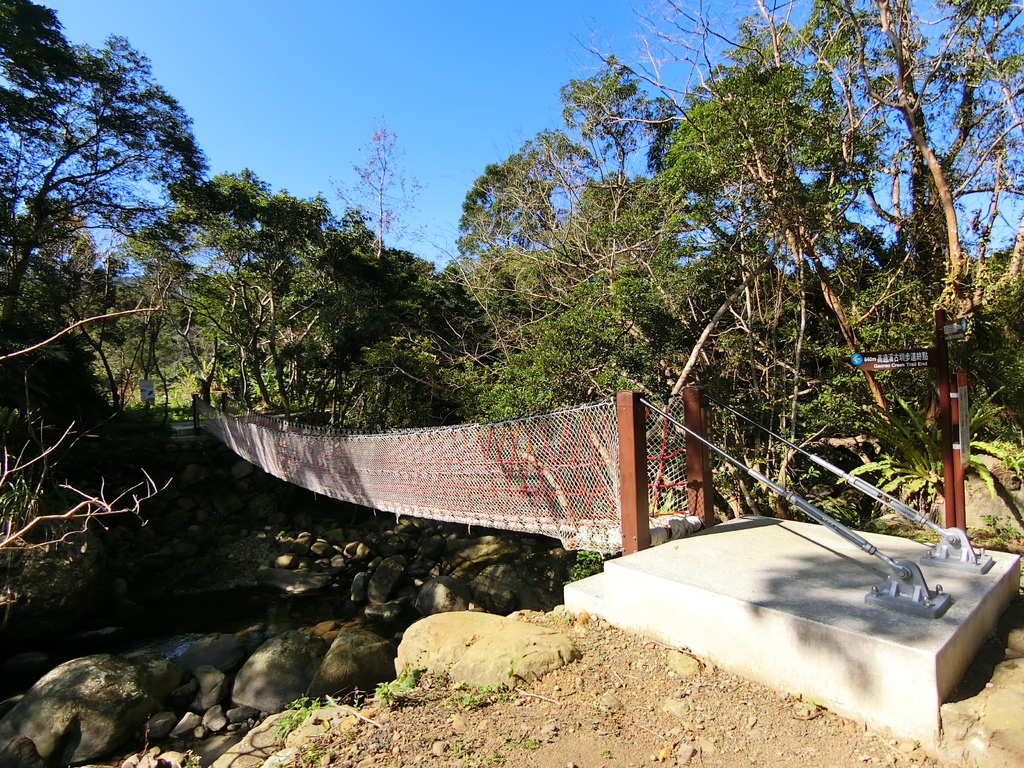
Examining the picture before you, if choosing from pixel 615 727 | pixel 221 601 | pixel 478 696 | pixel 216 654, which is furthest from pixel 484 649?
pixel 221 601

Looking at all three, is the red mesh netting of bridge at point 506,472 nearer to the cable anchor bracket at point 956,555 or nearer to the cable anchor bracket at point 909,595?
the cable anchor bracket at point 909,595

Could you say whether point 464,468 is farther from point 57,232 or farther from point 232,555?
point 57,232

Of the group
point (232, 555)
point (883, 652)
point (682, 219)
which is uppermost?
point (682, 219)

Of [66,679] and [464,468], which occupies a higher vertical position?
[464,468]

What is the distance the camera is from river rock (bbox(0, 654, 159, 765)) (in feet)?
8.23

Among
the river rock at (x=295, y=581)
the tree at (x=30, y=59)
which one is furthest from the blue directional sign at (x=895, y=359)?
the tree at (x=30, y=59)

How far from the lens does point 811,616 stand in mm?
1501

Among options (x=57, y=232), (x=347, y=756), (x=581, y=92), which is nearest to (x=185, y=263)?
(x=57, y=232)

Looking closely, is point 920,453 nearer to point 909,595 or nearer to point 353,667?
point 909,595

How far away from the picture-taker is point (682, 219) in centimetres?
401

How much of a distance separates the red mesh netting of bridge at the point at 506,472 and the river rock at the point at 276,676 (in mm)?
1008

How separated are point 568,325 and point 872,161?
7.86ft

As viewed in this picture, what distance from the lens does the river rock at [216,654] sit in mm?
3369

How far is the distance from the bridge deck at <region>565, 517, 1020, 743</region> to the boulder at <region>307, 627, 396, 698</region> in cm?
104
